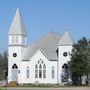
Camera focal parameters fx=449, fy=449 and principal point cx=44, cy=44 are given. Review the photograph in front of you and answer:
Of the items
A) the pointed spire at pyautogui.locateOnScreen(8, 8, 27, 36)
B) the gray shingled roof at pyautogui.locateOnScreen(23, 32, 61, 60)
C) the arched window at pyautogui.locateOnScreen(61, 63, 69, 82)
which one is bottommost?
the arched window at pyautogui.locateOnScreen(61, 63, 69, 82)

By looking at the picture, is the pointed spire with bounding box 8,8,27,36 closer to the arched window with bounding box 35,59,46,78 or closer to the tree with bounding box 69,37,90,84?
the arched window with bounding box 35,59,46,78

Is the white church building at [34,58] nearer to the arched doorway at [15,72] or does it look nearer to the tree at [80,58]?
the arched doorway at [15,72]

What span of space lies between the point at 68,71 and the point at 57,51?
6.69 metres

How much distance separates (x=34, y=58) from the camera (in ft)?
356

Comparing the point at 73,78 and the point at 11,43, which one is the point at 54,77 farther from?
the point at 11,43

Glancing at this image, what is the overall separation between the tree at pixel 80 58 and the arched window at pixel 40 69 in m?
12.0

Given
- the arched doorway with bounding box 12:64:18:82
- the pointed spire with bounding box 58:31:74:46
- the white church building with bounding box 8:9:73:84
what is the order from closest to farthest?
the pointed spire with bounding box 58:31:74:46 → the white church building with bounding box 8:9:73:84 → the arched doorway with bounding box 12:64:18:82

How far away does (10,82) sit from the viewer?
104 m

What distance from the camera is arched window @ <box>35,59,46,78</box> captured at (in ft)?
353

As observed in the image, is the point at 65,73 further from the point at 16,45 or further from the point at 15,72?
the point at 16,45

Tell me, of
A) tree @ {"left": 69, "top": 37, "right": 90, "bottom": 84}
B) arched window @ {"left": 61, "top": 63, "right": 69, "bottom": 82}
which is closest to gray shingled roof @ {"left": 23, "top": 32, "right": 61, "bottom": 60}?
arched window @ {"left": 61, "top": 63, "right": 69, "bottom": 82}

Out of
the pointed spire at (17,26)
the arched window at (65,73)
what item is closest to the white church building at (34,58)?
the pointed spire at (17,26)

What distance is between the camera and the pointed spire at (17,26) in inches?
4338

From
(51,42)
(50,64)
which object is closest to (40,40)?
(51,42)
